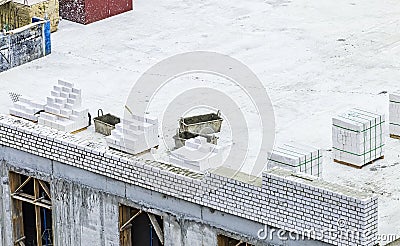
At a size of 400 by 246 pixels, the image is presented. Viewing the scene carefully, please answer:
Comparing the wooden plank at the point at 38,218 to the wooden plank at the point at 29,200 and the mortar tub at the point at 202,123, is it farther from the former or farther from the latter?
the mortar tub at the point at 202,123

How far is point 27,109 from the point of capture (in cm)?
3005

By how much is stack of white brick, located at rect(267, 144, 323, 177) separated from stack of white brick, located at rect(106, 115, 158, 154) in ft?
9.43

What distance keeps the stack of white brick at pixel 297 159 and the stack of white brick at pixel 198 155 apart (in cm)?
136

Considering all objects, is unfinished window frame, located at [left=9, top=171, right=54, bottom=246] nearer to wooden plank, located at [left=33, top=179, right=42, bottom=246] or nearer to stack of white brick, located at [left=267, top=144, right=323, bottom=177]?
wooden plank, located at [left=33, top=179, right=42, bottom=246]

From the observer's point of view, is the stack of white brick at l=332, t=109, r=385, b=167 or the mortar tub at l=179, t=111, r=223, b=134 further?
the mortar tub at l=179, t=111, r=223, b=134

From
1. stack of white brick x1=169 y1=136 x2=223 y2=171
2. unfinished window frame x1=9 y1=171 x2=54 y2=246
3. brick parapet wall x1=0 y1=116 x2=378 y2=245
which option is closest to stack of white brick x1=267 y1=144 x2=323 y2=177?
brick parapet wall x1=0 y1=116 x2=378 y2=245

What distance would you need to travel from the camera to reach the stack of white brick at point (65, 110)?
96.8 ft

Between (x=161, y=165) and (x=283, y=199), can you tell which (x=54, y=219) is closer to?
(x=161, y=165)

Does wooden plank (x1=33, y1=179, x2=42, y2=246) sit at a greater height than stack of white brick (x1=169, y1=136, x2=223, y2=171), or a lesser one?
lesser

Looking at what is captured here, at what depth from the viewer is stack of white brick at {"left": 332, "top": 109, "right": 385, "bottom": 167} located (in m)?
27.1

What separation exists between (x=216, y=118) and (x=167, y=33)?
22.0 ft

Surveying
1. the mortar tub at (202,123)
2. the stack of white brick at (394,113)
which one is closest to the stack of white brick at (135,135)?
the mortar tub at (202,123)

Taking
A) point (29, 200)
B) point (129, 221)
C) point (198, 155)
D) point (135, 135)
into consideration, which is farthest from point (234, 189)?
point (29, 200)

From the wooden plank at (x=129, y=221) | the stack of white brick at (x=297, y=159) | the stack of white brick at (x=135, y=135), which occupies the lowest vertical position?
the wooden plank at (x=129, y=221)
